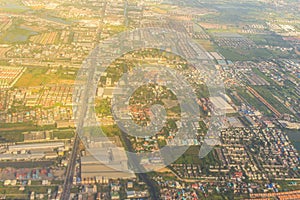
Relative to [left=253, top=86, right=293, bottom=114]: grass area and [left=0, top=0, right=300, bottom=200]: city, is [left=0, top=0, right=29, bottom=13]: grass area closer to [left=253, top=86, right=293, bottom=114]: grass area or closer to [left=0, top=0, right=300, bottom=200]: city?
[left=0, top=0, right=300, bottom=200]: city

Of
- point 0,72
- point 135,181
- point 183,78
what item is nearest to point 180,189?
point 135,181

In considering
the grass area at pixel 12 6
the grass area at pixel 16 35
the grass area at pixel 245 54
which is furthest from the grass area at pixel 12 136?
the grass area at pixel 12 6

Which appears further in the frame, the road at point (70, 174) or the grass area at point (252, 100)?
the grass area at point (252, 100)

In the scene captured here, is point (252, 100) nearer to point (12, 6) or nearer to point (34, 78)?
point (34, 78)

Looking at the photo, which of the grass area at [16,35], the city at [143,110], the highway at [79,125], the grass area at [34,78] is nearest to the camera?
the highway at [79,125]

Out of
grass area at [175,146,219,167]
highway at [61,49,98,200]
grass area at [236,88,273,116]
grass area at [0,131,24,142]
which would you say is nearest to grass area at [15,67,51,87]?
highway at [61,49,98,200]

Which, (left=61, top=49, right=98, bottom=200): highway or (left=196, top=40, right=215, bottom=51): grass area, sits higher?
(left=196, top=40, right=215, bottom=51): grass area

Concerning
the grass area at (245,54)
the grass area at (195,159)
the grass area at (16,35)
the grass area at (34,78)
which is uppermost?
the grass area at (16,35)

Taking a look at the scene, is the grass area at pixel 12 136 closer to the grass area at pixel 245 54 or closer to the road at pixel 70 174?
the road at pixel 70 174

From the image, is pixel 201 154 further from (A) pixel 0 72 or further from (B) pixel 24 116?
(A) pixel 0 72

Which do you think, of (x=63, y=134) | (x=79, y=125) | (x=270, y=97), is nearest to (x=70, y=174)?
(x=63, y=134)

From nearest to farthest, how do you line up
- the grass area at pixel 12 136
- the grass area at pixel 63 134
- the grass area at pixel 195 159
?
1. the grass area at pixel 195 159
2. the grass area at pixel 12 136
3. the grass area at pixel 63 134
